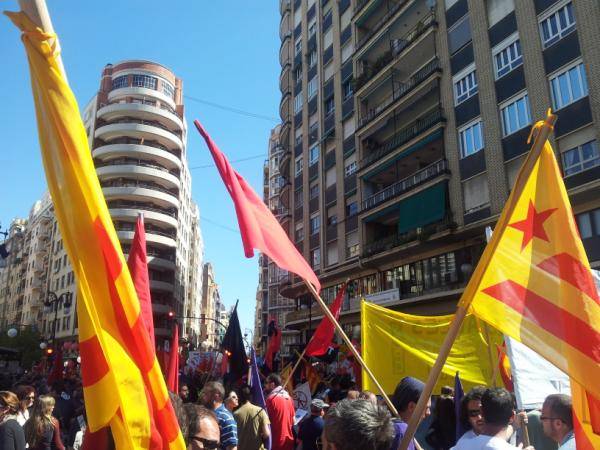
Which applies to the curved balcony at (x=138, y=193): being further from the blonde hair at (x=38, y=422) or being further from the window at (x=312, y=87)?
the blonde hair at (x=38, y=422)

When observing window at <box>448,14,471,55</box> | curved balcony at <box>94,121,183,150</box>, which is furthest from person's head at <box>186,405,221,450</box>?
curved balcony at <box>94,121,183,150</box>

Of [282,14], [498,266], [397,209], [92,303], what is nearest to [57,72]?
[92,303]

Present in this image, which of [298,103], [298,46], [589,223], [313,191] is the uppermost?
[298,46]

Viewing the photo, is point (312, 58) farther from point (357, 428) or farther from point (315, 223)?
point (357, 428)

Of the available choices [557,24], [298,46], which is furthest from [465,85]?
[298,46]

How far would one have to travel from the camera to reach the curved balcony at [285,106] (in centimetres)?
4118

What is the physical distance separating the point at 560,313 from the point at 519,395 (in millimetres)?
1336

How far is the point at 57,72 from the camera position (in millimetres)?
2227

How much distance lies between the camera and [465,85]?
22.6 meters

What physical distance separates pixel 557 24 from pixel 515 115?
3.50m

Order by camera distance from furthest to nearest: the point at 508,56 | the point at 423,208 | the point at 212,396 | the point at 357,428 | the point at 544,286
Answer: the point at 423,208, the point at 508,56, the point at 212,396, the point at 544,286, the point at 357,428

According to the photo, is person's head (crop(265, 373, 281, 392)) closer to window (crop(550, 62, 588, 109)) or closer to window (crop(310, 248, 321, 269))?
window (crop(550, 62, 588, 109))

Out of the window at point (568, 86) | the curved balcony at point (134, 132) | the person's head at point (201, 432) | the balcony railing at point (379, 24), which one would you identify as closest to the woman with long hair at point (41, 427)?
the person's head at point (201, 432)

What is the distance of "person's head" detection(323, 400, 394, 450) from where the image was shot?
2.00m
